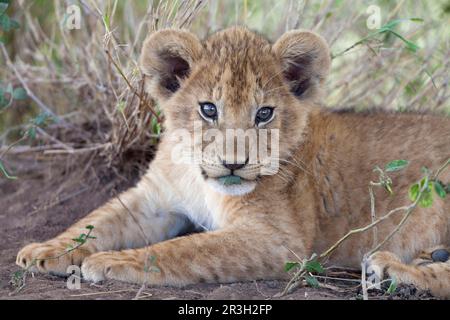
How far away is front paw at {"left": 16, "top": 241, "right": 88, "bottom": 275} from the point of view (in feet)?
11.8

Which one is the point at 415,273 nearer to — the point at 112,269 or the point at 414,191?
the point at 414,191

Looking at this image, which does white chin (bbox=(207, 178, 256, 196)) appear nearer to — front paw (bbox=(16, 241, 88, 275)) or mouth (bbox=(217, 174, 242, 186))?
mouth (bbox=(217, 174, 242, 186))

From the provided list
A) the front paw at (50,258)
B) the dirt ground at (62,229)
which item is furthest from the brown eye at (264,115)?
the front paw at (50,258)

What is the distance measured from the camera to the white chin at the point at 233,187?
3532mm

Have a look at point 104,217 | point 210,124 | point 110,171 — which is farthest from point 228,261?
point 110,171

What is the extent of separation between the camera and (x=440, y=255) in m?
3.86

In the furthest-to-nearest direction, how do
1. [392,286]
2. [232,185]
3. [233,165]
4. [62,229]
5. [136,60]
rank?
1. [136,60]
2. [62,229]
3. [232,185]
4. [233,165]
5. [392,286]

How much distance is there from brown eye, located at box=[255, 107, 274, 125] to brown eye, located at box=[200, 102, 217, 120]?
209mm

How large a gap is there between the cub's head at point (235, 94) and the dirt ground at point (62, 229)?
564 mm

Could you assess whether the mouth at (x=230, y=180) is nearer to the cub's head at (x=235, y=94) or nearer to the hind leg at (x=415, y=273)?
the cub's head at (x=235, y=94)

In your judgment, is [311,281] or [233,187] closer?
[311,281]

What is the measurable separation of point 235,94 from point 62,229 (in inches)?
64.5

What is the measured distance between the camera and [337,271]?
3.90m

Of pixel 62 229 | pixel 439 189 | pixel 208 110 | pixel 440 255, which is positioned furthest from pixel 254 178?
pixel 62 229
